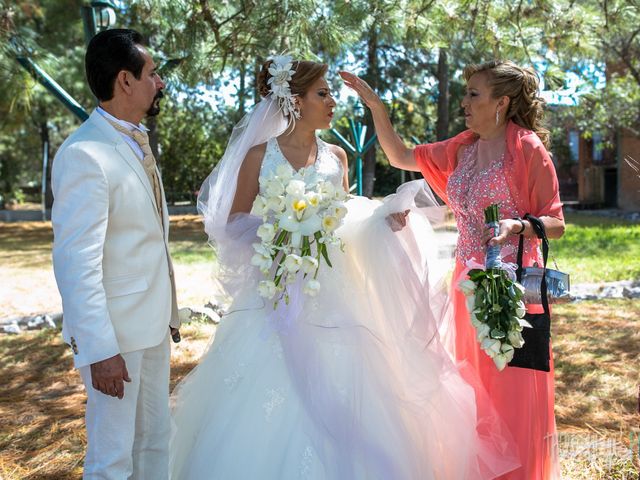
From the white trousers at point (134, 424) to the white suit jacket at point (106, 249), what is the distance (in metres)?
0.15

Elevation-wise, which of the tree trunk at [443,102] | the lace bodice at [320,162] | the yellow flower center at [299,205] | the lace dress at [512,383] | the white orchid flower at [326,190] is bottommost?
the lace dress at [512,383]

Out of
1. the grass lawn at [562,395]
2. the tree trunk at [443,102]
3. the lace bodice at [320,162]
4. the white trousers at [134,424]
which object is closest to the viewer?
the white trousers at [134,424]

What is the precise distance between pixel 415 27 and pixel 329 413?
467cm

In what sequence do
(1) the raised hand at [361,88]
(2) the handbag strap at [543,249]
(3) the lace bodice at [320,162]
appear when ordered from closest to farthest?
1. (2) the handbag strap at [543,249]
2. (3) the lace bodice at [320,162]
3. (1) the raised hand at [361,88]

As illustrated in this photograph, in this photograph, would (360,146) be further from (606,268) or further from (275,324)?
(275,324)

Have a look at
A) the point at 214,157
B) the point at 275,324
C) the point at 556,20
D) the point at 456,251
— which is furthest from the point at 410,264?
the point at 214,157

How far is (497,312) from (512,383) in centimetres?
67

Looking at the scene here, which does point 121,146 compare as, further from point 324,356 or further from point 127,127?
point 324,356

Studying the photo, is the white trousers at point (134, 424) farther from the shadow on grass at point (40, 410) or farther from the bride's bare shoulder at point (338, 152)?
the bride's bare shoulder at point (338, 152)

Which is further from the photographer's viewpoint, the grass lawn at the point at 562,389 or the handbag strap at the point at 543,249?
the grass lawn at the point at 562,389

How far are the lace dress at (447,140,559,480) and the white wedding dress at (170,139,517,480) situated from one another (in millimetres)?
112

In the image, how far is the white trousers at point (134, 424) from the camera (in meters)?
2.46

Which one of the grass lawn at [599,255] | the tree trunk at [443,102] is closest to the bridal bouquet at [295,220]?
the grass lawn at [599,255]

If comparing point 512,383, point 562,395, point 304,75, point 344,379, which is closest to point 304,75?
point 304,75
